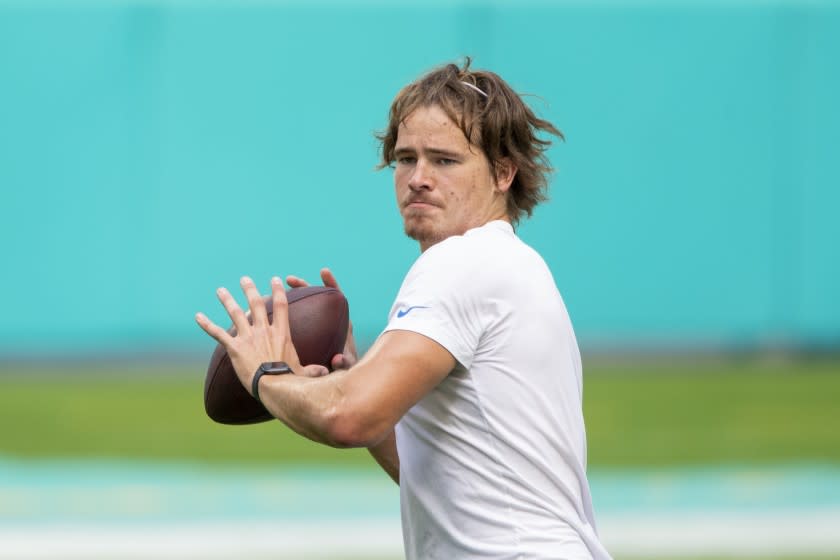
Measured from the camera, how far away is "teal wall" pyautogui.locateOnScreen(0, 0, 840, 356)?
13742 mm

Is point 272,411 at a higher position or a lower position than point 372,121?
lower

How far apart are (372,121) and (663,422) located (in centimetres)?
437

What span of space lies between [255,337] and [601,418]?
8124mm

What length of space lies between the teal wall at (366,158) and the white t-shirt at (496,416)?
10.1 meters

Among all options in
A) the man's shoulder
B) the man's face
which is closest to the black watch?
the man's shoulder

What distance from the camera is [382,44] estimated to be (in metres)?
13.9

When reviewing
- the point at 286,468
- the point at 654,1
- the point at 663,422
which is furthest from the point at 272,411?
the point at 654,1

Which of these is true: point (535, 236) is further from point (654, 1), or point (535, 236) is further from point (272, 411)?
point (272, 411)

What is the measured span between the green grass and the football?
5.92 m

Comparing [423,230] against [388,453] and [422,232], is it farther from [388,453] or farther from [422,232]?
[388,453]

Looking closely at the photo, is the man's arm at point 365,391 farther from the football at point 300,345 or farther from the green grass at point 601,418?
the green grass at point 601,418

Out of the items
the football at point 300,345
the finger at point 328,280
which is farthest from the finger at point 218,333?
the finger at point 328,280

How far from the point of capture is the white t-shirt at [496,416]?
3256 mm

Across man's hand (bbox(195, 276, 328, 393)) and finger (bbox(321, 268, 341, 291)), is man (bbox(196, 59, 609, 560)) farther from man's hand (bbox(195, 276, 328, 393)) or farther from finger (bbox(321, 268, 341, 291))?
finger (bbox(321, 268, 341, 291))
